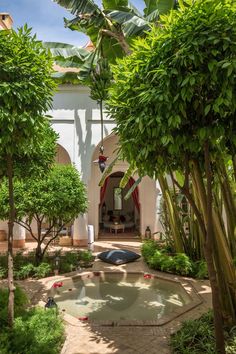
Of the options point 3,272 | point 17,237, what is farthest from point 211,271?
point 17,237

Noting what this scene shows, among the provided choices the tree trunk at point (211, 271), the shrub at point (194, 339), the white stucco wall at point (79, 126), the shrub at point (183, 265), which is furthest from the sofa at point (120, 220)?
the tree trunk at point (211, 271)

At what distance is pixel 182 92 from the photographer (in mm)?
3201

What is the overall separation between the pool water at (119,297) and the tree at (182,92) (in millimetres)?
3002

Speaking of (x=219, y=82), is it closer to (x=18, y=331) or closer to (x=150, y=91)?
(x=150, y=91)

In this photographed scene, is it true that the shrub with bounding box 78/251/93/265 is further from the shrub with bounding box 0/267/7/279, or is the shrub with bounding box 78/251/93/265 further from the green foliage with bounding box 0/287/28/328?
the green foliage with bounding box 0/287/28/328

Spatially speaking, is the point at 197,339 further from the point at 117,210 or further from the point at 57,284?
the point at 117,210

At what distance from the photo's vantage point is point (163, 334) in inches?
216

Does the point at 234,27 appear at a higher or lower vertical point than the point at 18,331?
higher

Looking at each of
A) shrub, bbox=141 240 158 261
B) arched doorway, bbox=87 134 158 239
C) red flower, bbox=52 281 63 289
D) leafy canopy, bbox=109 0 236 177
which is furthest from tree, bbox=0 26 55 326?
arched doorway, bbox=87 134 158 239

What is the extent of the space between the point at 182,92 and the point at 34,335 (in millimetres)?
4014

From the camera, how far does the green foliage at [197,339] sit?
4590 millimetres

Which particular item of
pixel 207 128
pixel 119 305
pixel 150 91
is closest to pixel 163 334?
pixel 119 305

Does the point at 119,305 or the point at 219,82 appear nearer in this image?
the point at 219,82

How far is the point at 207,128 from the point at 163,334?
389cm
